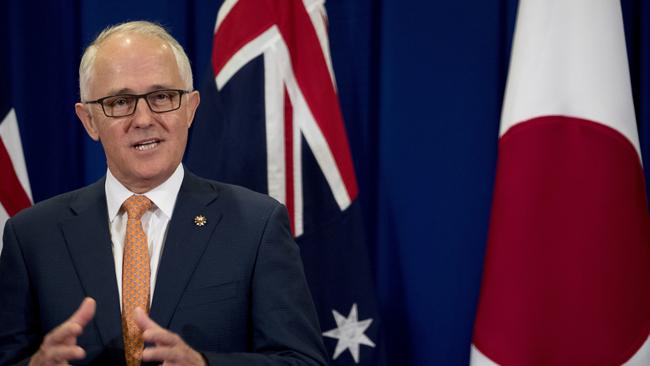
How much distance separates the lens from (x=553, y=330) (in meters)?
2.10

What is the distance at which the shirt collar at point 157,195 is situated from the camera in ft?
5.09

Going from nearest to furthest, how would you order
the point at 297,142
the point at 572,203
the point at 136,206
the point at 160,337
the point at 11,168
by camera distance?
1. the point at 160,337
2. the point at 136,206
3. the point at 572,203
4. the point at 297,142
5. the point at 11,168

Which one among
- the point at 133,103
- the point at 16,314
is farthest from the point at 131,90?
the point at 16,314

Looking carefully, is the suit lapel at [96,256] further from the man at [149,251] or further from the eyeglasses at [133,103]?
the eyeglasses at [133,103]

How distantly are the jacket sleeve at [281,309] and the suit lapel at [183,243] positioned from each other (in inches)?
4.7

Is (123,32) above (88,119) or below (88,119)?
above

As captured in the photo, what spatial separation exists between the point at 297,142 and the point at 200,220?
2.60 ft

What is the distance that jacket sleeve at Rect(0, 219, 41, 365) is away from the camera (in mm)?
1441

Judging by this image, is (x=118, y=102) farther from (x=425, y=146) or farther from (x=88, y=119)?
(x=425, y=146)

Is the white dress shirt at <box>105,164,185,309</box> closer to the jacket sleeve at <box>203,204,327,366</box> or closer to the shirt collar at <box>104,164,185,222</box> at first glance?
the shirt collar at <box>104,164,185,222</box>

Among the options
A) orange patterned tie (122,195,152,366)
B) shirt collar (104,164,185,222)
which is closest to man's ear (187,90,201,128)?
shirt collar (104,164,185,222)

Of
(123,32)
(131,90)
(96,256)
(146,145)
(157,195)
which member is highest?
(123,32)

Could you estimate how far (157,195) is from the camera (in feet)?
5.10

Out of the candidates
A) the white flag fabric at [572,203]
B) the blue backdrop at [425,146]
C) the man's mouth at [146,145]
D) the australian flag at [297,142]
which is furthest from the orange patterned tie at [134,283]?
the blue backdrop at [425,146]
